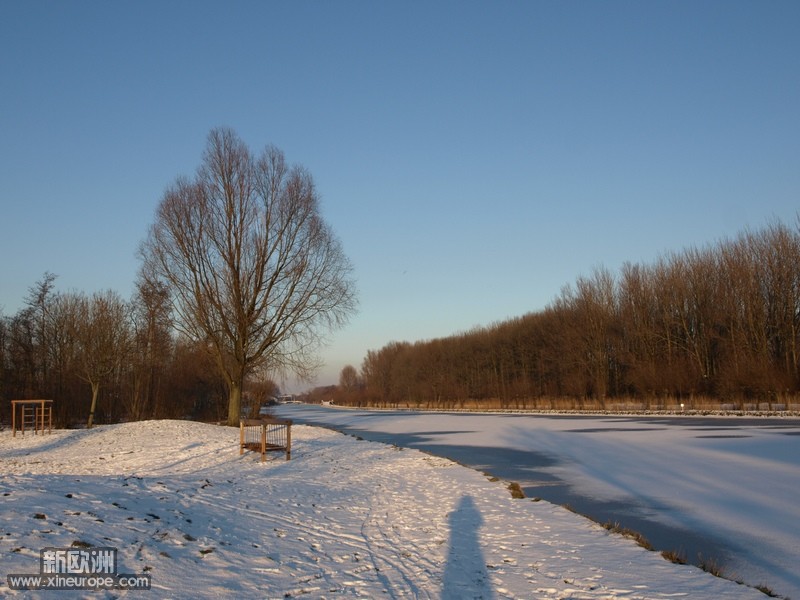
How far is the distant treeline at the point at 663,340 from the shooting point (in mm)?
43688

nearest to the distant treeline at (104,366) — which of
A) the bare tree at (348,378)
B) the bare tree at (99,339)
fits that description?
the bare tree at (99,339)

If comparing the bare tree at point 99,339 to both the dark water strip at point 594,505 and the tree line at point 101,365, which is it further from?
the dark water strip at point 594,505

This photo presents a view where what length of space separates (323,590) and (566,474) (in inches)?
396

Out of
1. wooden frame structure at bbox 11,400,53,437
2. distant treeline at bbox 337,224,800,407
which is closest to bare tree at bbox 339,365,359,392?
distant treeline at bbox 337,224,800,407

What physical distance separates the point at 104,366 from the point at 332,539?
94.0 ft

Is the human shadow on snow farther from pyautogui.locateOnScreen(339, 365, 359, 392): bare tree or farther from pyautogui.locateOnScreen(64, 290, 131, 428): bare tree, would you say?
pyautogui.locateOnScreen(339, 365, 359, 392): bare tree

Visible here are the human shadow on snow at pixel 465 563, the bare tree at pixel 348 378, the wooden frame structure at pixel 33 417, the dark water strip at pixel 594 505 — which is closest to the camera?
the human shadow on snow at pixel 465 563

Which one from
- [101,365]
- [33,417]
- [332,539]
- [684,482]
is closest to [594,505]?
[684,482]

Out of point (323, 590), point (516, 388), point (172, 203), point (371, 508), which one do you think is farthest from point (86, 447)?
point (516, 388)

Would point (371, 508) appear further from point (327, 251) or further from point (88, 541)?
point (327, 251)

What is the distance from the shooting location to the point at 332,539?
8078 mm

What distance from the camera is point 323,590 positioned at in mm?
5922

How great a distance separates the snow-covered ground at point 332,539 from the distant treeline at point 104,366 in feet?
81.9

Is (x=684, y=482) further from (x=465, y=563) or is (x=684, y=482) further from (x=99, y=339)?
(x=99, y=339)
